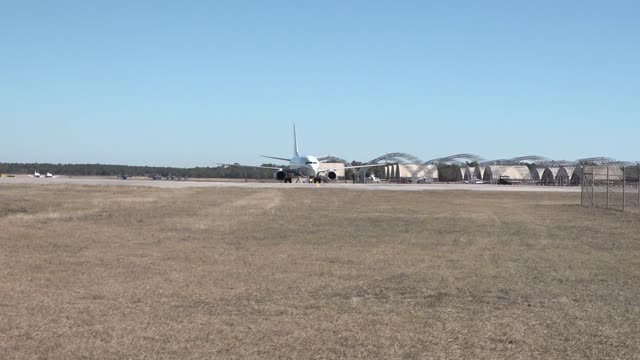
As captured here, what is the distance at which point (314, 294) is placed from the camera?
32.4ft

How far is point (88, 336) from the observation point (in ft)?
23.7

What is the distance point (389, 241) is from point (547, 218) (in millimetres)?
11874

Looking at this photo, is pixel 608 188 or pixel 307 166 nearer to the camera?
pixel 608 188

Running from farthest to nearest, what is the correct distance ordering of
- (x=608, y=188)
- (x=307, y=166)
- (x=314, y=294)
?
(x=307, y=166) → (x=608, y=188) → (x=314, y=294)

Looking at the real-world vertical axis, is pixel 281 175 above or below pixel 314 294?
above

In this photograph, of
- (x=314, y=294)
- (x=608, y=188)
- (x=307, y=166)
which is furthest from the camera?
(x=307, y=166)

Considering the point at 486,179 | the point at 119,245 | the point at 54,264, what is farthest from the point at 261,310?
the point at 486,179

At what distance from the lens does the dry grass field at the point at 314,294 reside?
7008 millimetres

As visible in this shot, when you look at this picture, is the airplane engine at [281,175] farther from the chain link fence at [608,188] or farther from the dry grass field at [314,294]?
the dry grass field at [314,294]

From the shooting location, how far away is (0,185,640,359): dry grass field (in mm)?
7008

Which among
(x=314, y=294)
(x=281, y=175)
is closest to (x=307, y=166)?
(x=281, y=175)

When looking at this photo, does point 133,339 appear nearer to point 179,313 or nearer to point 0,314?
point 179,313

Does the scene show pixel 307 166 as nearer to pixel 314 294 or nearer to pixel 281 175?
pixel 281 175

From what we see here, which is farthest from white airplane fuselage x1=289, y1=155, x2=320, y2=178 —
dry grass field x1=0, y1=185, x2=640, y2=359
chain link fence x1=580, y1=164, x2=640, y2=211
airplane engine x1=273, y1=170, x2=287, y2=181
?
dry grass field x1=0, y1=185, x2=640, y2=359
